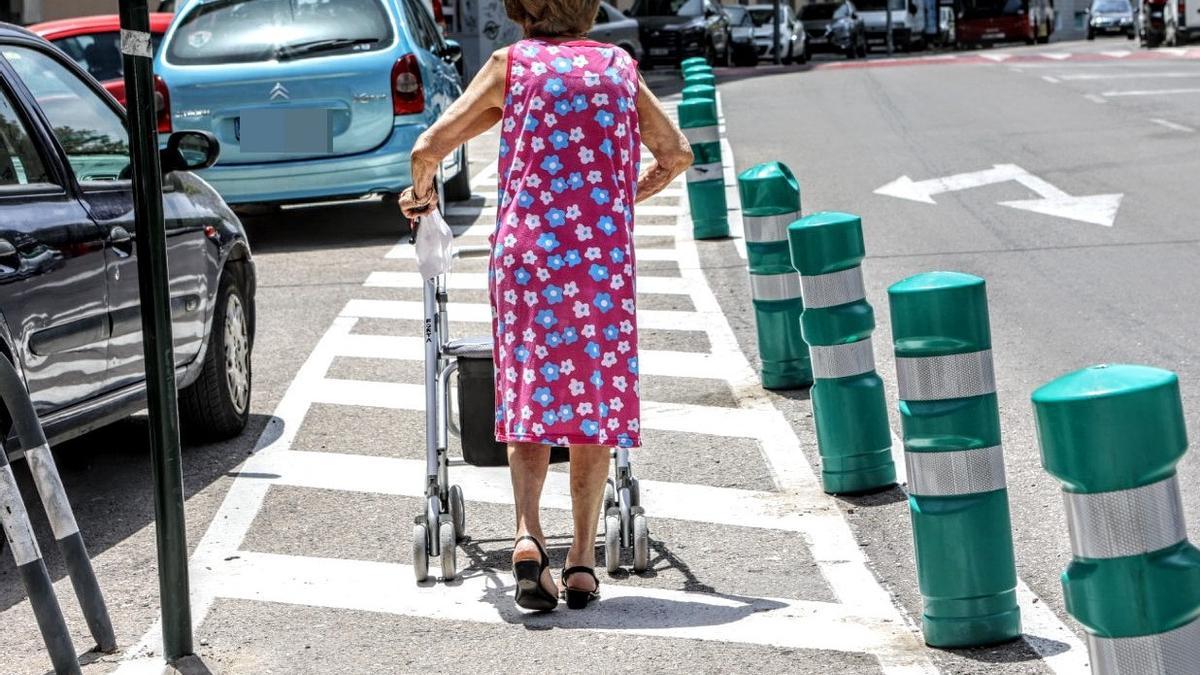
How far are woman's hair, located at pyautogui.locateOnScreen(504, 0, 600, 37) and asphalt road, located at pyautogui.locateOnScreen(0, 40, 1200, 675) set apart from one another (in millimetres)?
1514

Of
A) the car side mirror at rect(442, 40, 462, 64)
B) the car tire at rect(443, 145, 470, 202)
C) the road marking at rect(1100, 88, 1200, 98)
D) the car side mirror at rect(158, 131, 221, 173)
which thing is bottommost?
the road marking at rect(1100, 88, 1200, 98)

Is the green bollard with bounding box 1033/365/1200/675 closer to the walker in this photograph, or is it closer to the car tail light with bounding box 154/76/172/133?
the walker

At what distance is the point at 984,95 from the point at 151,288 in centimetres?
2140

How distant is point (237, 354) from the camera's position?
7340 mm

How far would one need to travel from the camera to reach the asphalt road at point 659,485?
4684 millimetres

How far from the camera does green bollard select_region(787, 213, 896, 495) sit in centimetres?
588

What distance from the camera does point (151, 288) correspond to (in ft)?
13.6

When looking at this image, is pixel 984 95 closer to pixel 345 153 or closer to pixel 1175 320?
pixel 345 153


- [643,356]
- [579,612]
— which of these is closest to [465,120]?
[579,612]

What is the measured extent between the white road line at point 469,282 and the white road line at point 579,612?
539 cm

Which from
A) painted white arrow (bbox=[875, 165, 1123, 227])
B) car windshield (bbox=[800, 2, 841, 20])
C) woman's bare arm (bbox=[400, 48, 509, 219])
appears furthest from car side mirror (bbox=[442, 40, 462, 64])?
car windshield (bbox=[800, 2, 841, 20])

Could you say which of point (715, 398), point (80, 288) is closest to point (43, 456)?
point (80, 288)

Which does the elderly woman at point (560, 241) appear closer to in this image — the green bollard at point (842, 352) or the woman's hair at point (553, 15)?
the woman's hair at point (553, 15)

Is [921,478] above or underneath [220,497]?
A: above
